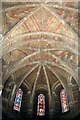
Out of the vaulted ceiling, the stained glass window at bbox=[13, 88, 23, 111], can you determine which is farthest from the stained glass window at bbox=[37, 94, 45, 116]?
the vaulted ceiling

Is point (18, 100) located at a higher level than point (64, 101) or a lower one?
higher

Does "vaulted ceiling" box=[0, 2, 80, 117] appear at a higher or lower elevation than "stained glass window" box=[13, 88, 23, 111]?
higher

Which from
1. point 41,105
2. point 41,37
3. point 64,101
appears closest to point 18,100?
point 41,105

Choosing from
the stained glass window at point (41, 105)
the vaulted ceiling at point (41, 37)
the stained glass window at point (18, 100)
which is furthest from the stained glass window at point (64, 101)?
the stained glass window at point (18, 100)

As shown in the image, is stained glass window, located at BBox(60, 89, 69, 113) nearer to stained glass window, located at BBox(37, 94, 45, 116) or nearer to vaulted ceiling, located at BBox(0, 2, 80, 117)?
vaulted ceiling, located at BBox(0, 2, 80, 117)

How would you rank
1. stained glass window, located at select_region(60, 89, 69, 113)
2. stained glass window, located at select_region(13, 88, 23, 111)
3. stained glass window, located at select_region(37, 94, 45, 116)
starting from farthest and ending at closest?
stained glass window, located at select_region(37, 94, 45, 116) < stained glass window, located at select_region(13, 88, 23, 111) < stained glass window, located at select_region(60, 89, 69, 113)

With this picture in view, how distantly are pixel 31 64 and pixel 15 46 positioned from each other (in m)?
3.69

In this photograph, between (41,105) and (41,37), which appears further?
(41,105)

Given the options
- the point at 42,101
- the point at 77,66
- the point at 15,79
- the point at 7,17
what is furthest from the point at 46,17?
the point at 42,101

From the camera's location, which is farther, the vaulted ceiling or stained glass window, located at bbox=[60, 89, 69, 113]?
stained glass window, located at bbox=[60, 89, 69, 113]

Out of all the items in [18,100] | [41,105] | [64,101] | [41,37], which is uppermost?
[41,37]

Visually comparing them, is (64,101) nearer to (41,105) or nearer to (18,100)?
(41,105)

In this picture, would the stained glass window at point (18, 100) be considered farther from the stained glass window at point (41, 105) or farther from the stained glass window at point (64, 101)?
the stained glass window at point (64, 101)

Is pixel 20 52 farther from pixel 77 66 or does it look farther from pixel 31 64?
pixel 77 66
